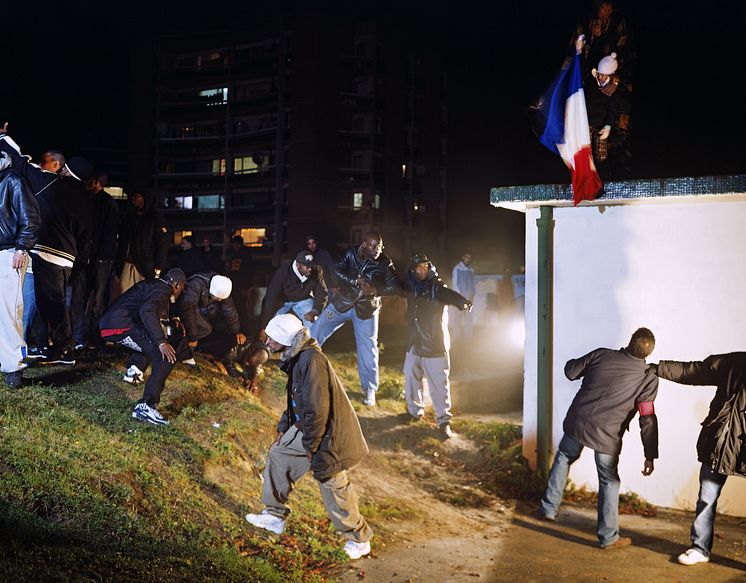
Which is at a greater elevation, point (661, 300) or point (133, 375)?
point (661, 300)

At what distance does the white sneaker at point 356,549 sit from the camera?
6.62 meters

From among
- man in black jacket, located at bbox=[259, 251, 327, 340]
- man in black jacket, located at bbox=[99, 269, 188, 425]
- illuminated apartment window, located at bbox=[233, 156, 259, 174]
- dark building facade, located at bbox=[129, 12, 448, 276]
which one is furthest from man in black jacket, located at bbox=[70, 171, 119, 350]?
illuminated apartment window, located at bbox=[233, 156, 259, 174]

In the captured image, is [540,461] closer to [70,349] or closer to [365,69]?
[70,349]

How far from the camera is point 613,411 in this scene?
7152 millimetres

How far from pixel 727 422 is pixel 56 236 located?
753cm

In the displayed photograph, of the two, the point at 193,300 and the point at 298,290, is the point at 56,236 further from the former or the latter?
the point at 298,290

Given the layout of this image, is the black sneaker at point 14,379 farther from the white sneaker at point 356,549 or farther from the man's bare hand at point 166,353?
the white sneaker at point 356,549

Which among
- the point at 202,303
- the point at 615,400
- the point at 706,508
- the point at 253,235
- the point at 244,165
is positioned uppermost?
the point at 244,165

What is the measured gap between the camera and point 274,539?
21.7ft

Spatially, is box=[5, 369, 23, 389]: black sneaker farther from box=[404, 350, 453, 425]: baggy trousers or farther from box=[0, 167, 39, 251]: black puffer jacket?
box=[404, 350, 453, 425]: baggy trousers

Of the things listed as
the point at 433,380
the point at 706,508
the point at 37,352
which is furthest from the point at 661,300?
the point at 37,352

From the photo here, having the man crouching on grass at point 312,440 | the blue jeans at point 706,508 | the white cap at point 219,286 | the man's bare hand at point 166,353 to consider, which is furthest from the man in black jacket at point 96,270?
the blue jeans at point 706,508

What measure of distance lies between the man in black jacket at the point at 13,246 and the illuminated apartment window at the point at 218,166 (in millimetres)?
63291

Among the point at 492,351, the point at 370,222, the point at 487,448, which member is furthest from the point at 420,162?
the point at 487,448
